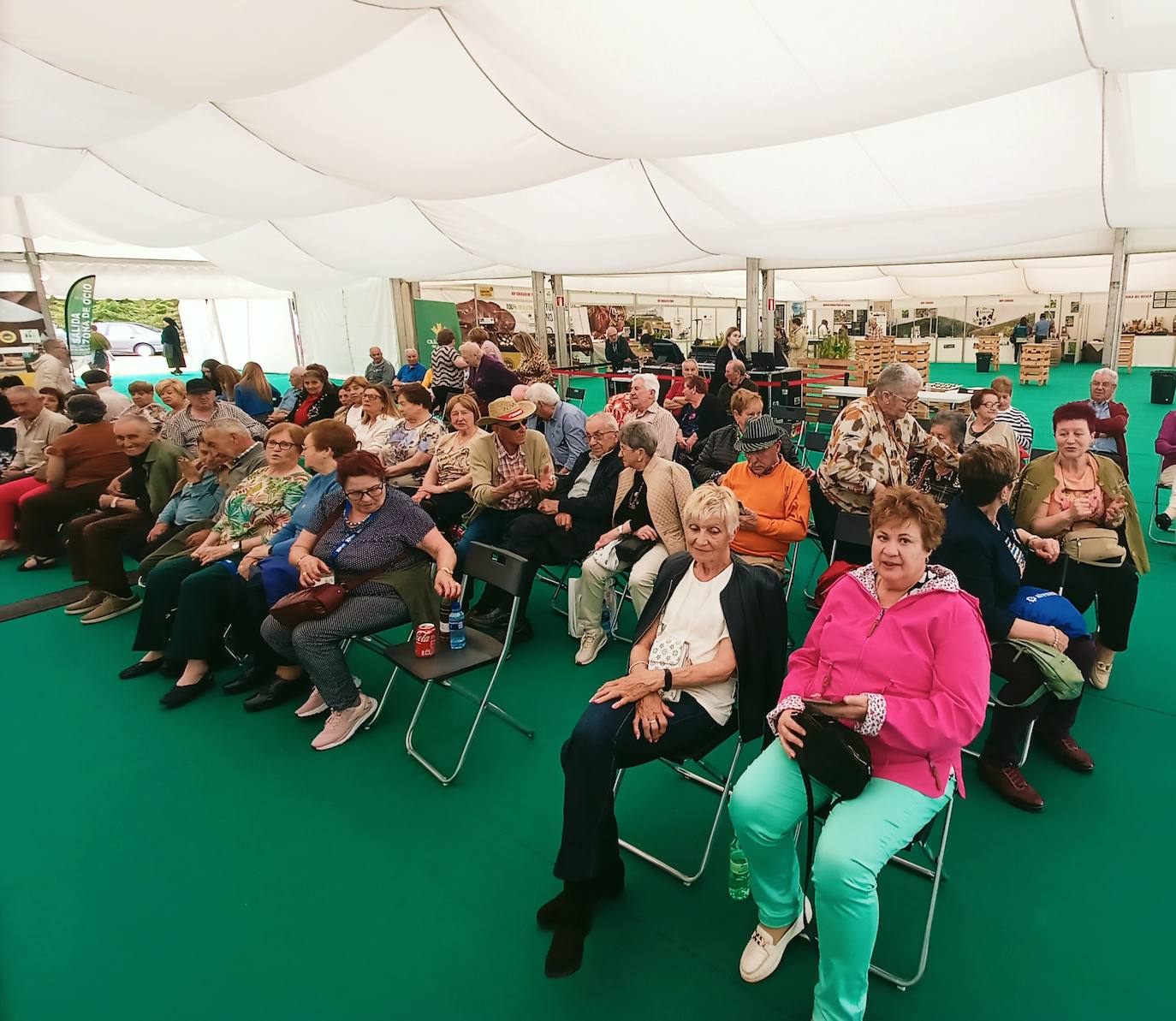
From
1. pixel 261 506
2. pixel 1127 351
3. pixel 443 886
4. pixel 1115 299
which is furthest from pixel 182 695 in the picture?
pixel 1127 351

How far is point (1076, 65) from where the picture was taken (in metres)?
3.55

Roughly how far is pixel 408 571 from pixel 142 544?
2683 mm

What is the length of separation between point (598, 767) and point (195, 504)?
3.72m

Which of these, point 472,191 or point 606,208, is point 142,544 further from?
point 606,208

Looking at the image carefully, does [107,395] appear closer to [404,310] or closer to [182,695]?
[182,695]

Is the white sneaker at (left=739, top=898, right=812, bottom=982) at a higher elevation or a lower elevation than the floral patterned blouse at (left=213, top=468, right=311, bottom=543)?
lower

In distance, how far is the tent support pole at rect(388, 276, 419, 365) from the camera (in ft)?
47.8

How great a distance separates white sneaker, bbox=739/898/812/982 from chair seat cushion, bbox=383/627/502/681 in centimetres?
149

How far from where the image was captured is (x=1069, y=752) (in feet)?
9.52

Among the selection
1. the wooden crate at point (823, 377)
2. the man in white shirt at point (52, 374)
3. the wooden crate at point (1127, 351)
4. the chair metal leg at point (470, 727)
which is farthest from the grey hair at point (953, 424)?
the wooden crate at point (1127, 351)

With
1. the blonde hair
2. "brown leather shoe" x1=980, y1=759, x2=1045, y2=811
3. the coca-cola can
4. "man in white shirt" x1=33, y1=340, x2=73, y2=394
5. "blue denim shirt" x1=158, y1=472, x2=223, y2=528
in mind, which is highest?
"man in white shirt" x1=33, y1=340, x2=73, y2=394

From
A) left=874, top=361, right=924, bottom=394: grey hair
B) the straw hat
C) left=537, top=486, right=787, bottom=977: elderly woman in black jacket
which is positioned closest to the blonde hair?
left=537, top=486, right=787, bottom=977: elderly woman in black jacket

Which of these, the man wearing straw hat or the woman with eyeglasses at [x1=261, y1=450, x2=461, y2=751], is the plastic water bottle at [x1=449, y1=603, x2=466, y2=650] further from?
the man wearing straw hat

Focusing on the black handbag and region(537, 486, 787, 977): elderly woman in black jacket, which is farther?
region(537, 486, 787, 977): elderly woman in black jacket
